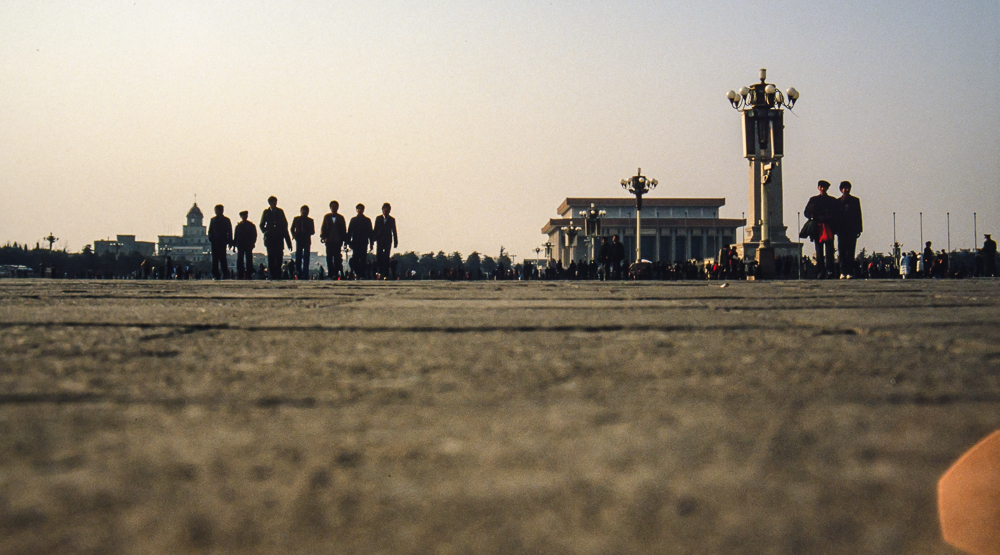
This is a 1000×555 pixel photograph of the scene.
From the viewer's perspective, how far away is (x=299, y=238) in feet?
41.2

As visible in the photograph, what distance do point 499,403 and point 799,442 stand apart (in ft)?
1.00

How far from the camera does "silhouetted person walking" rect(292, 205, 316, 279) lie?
12.5 metres

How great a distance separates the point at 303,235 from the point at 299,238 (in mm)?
139

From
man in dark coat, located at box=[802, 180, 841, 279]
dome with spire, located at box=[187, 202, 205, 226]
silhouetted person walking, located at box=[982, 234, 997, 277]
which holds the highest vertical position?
dome with spire, located at box=[187, 202, 205, 226]

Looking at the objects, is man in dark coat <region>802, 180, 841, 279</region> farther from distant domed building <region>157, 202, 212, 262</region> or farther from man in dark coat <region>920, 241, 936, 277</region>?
distant domed building <region>157, 202, 212, 262</region>

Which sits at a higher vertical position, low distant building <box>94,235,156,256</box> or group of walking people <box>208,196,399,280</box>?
low distant building <box>94,235,156,256</box>

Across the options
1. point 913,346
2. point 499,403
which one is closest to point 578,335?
point 913,346

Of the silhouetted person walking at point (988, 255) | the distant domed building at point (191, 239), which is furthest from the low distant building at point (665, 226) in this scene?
the distant domed building at point (191, 239)

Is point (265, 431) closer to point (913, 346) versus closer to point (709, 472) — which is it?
point (709, 472)

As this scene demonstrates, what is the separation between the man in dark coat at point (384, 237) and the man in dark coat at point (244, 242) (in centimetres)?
182

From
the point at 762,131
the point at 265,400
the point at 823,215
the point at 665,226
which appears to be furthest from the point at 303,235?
the point at 665,226

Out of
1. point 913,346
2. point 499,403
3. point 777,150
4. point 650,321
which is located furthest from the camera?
point 777,150

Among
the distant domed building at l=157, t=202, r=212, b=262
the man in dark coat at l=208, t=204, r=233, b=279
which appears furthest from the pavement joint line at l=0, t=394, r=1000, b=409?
the distant domed building at l=157, t=202, r=212, b=262

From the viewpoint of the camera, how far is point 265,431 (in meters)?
0.72
